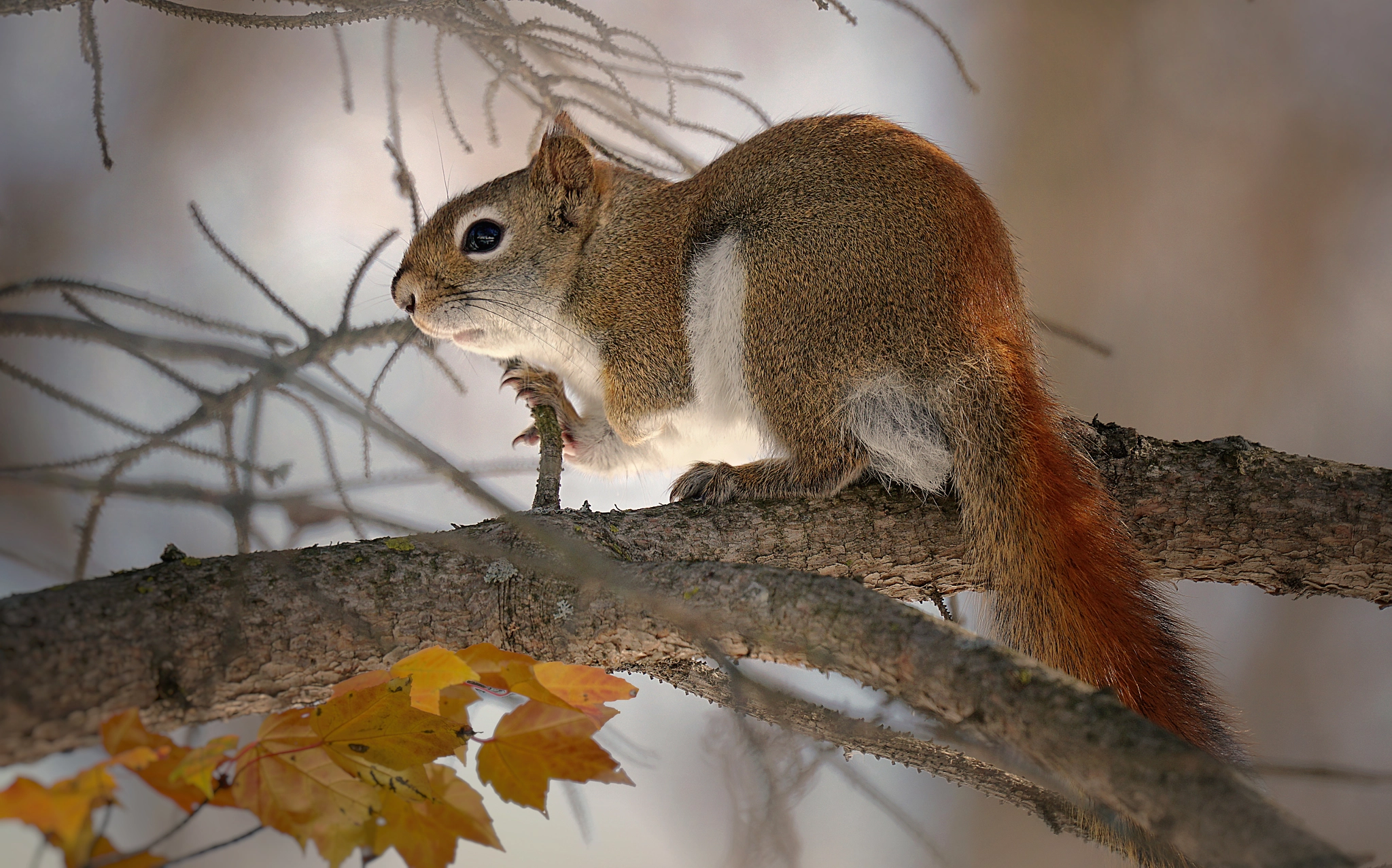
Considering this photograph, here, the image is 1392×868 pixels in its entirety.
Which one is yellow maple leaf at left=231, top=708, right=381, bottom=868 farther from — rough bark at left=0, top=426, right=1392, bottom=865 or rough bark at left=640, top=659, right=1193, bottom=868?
rough bark at left=640, top=659, right=1193, bottom=868

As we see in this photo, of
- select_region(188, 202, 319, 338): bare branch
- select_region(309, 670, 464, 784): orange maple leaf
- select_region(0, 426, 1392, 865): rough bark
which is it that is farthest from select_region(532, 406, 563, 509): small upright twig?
select_region(309, 670, 464, 784): orange maple leaf

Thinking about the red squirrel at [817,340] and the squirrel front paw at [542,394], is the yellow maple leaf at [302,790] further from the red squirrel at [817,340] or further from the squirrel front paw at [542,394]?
the squirrel front paw at [542,394]

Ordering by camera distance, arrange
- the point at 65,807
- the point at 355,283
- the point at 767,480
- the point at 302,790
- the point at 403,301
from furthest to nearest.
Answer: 1. the point at 403,301
2. the point at 767,480
3. the point at 355,283
4. the point at 302,790
5. the point at 65,807

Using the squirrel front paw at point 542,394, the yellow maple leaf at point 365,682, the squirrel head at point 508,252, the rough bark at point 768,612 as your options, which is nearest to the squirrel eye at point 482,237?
the squirrel head at point 508,252

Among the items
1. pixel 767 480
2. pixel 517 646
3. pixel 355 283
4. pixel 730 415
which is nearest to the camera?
pixel 517 646

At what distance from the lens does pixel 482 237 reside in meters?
1.53

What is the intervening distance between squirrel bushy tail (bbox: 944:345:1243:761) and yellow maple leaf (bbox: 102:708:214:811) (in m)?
0.77

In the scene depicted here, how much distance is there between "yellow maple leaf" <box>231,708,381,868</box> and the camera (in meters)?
0.64

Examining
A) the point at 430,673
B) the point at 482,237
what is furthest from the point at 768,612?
the point at 482,237

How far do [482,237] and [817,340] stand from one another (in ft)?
2.06

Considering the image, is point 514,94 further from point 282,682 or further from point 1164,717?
point 1164,717

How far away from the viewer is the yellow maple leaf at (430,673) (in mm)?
704

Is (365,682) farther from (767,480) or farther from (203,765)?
(767,480)

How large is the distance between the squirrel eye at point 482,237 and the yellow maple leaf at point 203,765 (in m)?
1.05
